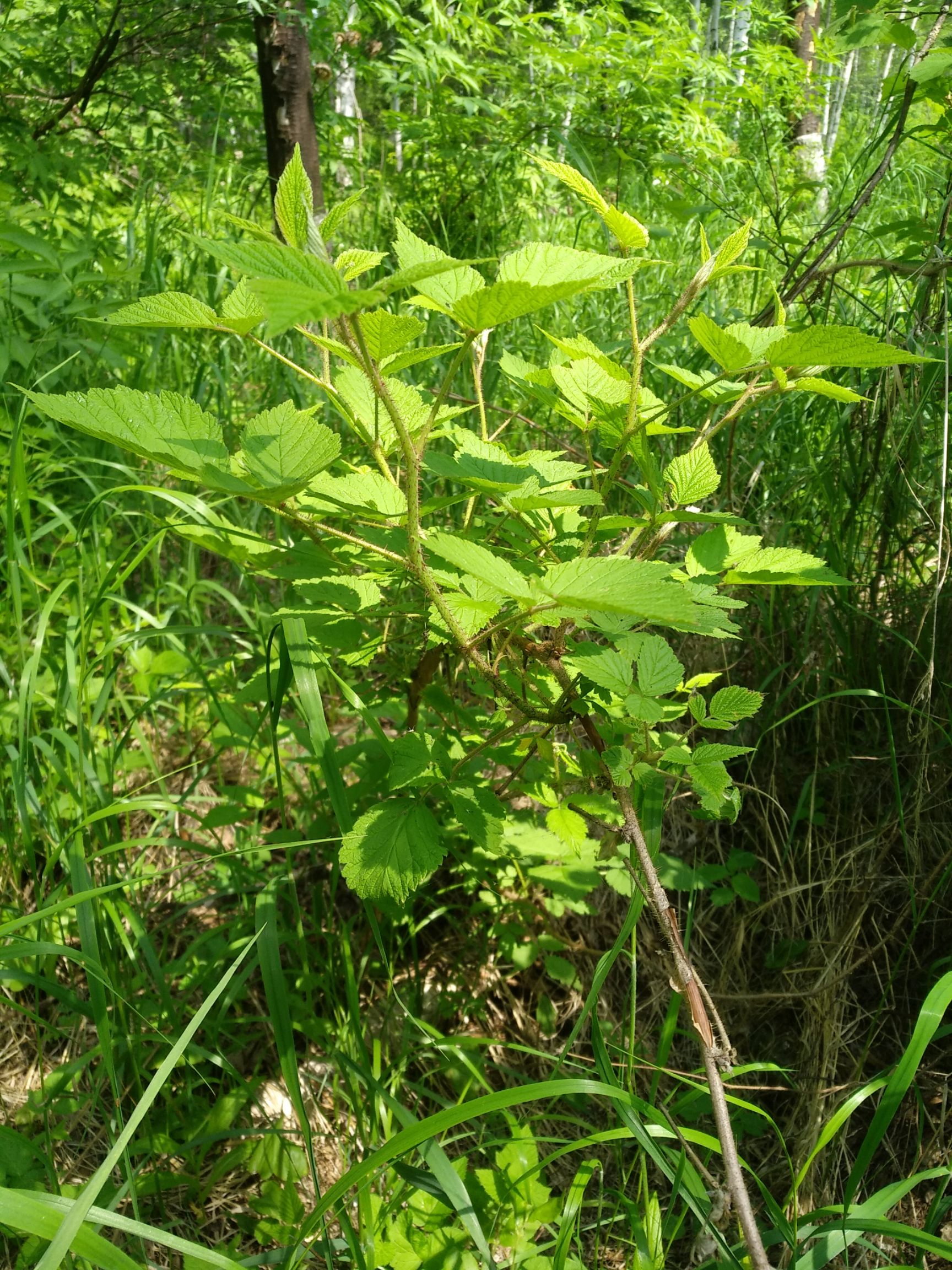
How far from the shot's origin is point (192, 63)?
3.56 m

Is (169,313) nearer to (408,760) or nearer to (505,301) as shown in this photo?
(505,301)

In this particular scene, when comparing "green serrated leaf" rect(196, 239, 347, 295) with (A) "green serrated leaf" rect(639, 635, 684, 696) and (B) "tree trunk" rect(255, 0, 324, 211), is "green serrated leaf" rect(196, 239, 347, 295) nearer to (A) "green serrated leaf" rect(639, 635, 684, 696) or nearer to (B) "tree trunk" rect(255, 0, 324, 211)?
(A) "green serrated leaf" rect(639, 635, 684, 696)

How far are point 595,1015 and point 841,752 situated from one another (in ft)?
2.50

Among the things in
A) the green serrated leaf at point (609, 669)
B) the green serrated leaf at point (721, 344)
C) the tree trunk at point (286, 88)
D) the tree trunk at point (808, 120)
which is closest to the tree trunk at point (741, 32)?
the tree trunk at point (808, 120)

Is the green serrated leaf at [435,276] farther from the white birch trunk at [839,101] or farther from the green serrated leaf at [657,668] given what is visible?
the white birch trunk at [839,101]

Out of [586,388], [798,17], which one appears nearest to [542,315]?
[586,388]

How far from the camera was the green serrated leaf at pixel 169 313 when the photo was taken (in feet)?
2.31

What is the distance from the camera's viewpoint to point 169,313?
0.71 meters

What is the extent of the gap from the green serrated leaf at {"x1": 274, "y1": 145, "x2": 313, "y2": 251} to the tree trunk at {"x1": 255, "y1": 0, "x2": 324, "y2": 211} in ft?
8.85

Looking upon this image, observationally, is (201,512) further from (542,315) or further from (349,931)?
(542,315)

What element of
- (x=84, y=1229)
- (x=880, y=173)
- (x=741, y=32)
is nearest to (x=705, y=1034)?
(x=84, y=1229)

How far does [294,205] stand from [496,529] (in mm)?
374

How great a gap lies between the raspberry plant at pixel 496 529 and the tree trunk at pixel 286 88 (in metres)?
2.56

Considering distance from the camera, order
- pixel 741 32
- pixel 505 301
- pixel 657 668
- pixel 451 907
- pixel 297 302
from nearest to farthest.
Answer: pixel 297 302, pixel 505 301, pixel 657 668, pixel 451 907, pixel 741 32
